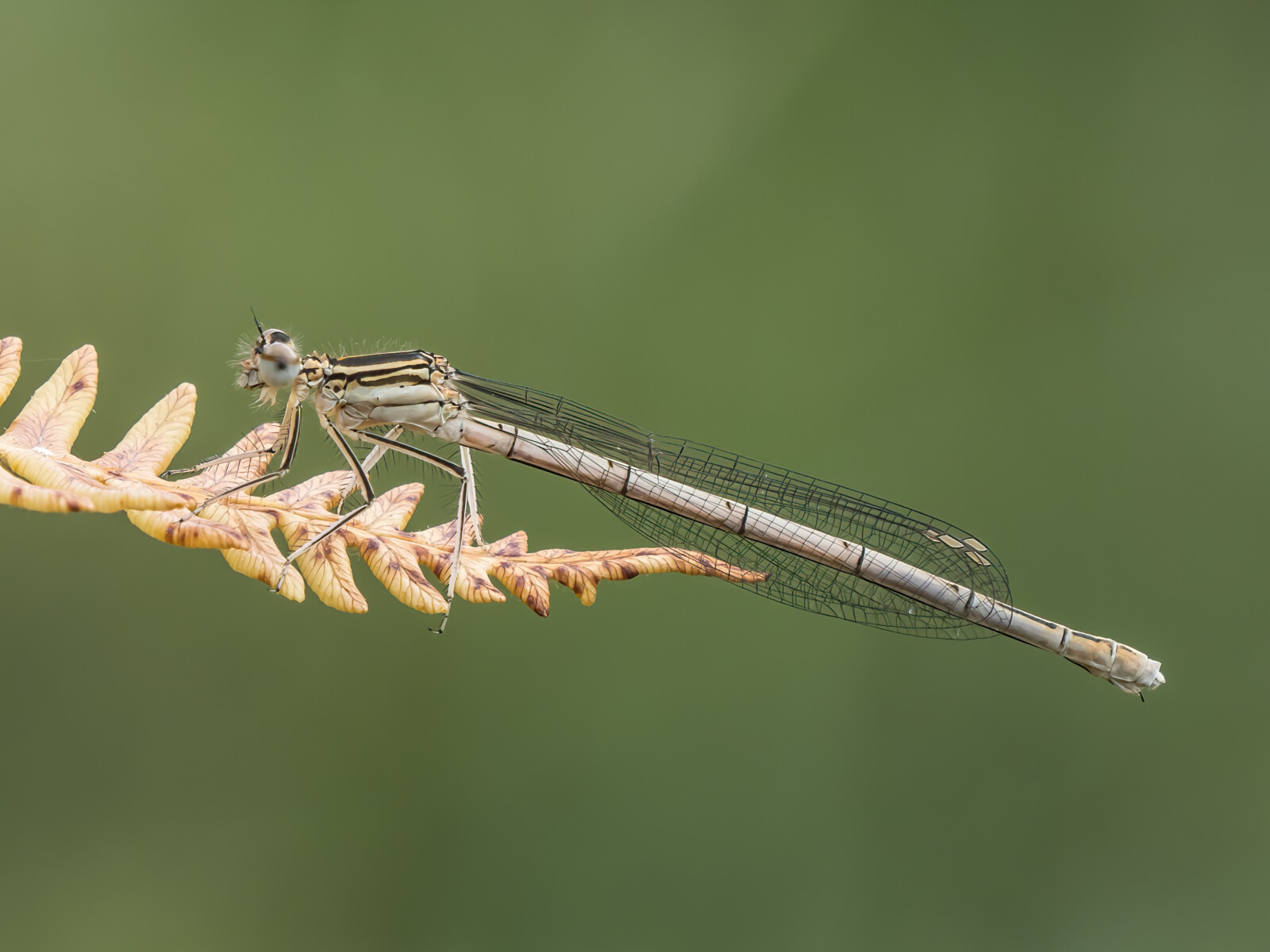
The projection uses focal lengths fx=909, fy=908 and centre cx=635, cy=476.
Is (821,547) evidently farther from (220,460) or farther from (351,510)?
(220,460)

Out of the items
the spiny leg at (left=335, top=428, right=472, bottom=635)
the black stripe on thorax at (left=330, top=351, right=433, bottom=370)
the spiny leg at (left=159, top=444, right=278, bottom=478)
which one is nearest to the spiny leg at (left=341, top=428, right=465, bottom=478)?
the spiny leg at (left=335, top=428, right=472, bottom=635)

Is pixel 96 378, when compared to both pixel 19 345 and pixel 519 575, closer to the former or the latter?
pixel 19 345

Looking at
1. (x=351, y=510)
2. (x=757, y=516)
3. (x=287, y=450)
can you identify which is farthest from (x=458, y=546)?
(x=757, y=516)

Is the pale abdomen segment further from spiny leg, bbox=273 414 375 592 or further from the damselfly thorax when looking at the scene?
spiny leg, bbox=273 414 375 592

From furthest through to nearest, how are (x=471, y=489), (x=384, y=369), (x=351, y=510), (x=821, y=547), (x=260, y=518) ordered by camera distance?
(x=821, y=547)
(x=384, y=369)
(x=471, y=489)
(x=351, y=510)
(x=260, y=518)

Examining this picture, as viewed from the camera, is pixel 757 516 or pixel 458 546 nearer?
pixel 458 546

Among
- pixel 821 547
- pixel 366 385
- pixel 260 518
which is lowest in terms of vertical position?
pixel 260 518

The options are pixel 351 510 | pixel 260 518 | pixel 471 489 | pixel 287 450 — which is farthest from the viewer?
A: pixel 471 489
